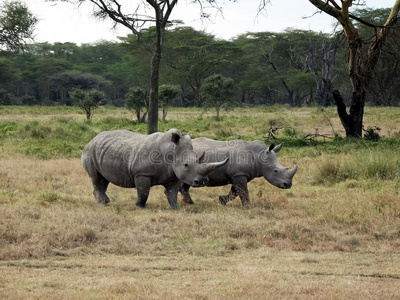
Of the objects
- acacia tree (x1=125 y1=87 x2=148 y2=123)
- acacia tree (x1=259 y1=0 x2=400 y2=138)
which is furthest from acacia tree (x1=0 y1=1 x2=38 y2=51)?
acacia tree (x1=259 y1=0 x2=400 y2=138)

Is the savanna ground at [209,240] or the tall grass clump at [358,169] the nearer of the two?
the savanna ground at [209,240]

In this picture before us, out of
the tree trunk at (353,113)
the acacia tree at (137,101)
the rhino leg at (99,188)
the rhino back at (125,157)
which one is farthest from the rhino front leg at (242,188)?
the acacia tree at (137,101)

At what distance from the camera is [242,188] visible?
9.06 meters

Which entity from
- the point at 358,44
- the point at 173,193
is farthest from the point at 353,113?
the point at 173,193

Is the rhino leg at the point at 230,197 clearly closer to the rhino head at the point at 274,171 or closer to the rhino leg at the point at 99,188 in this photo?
the rhino head at the point at 274,171

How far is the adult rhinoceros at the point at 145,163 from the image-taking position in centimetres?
825

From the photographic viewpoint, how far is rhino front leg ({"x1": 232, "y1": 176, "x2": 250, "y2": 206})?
29.6ft

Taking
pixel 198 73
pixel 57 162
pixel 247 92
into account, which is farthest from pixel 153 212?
pixel 247 92

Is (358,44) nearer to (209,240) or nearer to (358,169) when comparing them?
(358,169)

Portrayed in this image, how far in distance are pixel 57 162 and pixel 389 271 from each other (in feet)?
31.8

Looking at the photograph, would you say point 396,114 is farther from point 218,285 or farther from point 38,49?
point 38,49

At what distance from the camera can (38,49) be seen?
7512 cm

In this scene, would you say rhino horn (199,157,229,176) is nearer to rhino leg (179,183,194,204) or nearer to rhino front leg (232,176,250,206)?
rhino front leg (232,176,250,206)

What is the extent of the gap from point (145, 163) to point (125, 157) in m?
0.45
